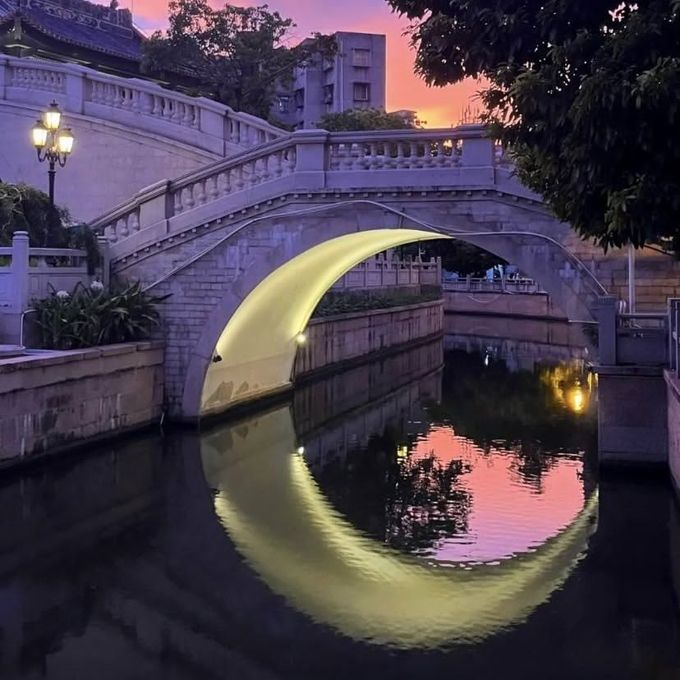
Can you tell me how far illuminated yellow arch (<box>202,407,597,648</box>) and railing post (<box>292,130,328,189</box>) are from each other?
14.2ft

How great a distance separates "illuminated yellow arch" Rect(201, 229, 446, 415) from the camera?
1453cm

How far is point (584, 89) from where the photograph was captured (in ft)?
20.1

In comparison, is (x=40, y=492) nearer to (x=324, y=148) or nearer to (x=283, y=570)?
(x=283, y=570)

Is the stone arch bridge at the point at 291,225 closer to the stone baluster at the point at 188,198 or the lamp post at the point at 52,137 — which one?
the stone baluster at the point at 188,198

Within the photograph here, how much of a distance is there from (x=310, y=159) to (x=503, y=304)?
30.4 m

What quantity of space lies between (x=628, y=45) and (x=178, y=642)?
5126mm

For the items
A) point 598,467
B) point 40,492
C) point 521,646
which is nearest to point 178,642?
point 521,646

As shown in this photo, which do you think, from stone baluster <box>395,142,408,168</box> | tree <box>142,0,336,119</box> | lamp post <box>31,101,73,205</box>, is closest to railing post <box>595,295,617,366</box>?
stone baluster <box>395,142,408,168</box>

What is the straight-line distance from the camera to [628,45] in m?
6.19

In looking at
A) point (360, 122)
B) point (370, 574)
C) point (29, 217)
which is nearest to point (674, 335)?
point (370, 574)

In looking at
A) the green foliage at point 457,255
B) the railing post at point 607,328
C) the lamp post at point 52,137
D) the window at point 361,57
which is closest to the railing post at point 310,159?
the lamp post at point 52,137

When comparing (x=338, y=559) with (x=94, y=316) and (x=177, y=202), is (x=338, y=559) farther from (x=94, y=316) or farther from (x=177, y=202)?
(x=177, y=202)

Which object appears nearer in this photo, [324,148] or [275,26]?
[324,148]

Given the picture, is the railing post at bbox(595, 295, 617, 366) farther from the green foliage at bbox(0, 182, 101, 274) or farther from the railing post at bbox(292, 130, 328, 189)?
the green foliage at bbox(0, 182, 101, 274)
